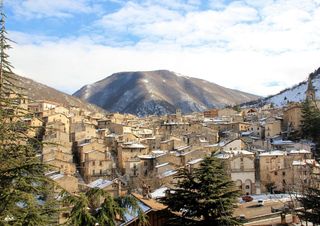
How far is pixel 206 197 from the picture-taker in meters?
18.6

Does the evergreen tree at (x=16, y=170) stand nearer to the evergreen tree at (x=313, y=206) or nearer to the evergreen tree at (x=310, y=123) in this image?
the evergreen tree at (x=313, y=206)

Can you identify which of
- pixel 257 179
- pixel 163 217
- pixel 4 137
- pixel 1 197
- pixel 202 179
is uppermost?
pixel 4 137

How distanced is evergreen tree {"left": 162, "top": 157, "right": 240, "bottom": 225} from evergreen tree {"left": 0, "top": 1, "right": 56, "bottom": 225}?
31.2 feet

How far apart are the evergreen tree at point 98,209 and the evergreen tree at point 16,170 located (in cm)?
49

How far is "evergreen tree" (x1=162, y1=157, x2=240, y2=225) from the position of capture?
60.2 feet

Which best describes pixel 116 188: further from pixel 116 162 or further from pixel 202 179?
pixel 202 179

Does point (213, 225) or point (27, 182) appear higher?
point (27, 182)

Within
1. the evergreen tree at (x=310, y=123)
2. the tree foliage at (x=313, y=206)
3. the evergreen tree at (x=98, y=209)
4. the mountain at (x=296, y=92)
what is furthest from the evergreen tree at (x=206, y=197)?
the mountain at (x=296, y=92)

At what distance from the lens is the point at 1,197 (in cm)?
878

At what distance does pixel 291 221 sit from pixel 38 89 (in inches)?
6751

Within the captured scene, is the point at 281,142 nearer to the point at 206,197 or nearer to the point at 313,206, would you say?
the point at 313,206

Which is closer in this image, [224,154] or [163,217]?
[163,217]

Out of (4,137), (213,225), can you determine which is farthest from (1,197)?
(213,225)

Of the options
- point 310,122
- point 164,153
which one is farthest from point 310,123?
point 164,153
